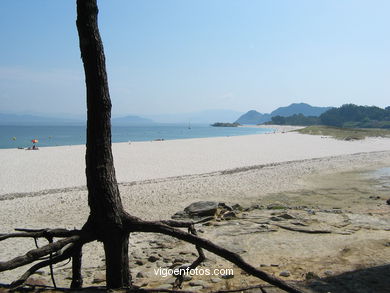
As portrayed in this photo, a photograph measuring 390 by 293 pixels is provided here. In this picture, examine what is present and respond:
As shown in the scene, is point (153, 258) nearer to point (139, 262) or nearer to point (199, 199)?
point (139, 262)

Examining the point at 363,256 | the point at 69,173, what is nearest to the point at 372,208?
the point at 363,256

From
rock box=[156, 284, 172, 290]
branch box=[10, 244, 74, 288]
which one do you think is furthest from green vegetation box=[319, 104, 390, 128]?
branch box=[10, 244, 74, 288]

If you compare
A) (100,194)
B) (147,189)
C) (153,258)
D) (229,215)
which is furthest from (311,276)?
(147,189)

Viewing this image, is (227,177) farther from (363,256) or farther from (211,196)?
(363,256)

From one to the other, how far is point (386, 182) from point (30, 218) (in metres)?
17.5

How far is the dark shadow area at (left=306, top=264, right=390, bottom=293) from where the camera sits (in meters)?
4.71

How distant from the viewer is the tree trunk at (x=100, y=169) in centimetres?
409

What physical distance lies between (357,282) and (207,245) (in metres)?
2.58

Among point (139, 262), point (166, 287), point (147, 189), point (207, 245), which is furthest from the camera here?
point (147, 189)

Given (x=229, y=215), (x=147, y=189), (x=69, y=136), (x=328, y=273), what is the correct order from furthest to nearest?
1. (x=69, y=136)
2. (x=147, y=189)
3. (x=229, y=215)
4. (x=328, y=273)

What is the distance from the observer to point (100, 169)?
13.7ft

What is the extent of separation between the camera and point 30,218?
12.1 metres

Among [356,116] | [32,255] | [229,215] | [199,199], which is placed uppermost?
[356,116]

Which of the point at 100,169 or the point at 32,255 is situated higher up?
the point at 100,169
